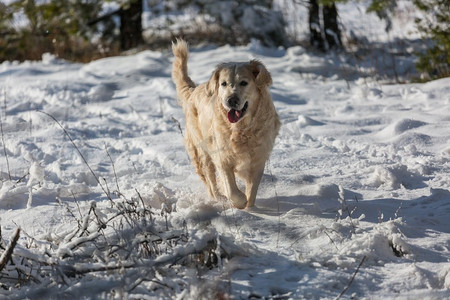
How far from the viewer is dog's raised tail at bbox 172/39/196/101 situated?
17.0ft

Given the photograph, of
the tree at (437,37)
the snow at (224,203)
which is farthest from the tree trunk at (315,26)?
the tree at (437,37)

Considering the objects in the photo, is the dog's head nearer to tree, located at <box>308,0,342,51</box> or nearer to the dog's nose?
the dog's nose

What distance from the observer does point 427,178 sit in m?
4.40

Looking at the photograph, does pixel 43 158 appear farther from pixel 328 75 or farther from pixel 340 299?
pixel 328 75

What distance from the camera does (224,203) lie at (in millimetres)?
4219

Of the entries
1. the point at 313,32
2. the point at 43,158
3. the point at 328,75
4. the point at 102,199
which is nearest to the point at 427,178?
the point at 102,199

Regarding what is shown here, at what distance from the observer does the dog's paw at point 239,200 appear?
4.12 metres

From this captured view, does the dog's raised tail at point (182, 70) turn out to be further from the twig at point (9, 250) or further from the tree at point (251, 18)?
the tree at point (251, 18)

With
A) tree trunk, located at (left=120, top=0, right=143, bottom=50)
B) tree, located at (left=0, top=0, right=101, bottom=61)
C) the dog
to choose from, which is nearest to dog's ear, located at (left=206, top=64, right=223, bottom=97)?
the dog

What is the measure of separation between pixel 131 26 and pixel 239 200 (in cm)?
779

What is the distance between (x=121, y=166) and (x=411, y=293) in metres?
3.23

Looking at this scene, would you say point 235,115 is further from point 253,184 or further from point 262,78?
point 253,184

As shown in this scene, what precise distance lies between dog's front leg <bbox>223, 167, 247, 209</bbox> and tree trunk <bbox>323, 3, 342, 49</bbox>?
22.1 feet

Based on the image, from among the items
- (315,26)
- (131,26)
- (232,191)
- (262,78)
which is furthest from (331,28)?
(232,191)
